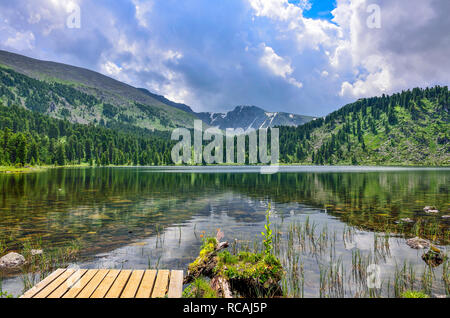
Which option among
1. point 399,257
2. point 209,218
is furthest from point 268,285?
point 209,218

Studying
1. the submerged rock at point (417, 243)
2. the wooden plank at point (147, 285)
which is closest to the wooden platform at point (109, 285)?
the wooden plank at point (147, 285)

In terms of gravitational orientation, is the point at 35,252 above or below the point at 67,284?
below

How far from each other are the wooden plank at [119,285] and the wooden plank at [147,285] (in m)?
0.69

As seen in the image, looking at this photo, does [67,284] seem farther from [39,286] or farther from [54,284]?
[39,286]

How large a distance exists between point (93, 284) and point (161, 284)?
2.71 meters

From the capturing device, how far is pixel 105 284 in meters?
10.7

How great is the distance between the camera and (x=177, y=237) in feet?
77.2

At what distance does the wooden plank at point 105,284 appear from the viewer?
32.5 feet

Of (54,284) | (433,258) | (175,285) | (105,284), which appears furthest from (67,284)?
(433,258)

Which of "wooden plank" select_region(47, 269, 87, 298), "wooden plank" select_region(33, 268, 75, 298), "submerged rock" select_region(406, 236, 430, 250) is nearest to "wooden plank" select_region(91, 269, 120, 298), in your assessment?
"wooden plank" select_region(47, 269, 87, 298)

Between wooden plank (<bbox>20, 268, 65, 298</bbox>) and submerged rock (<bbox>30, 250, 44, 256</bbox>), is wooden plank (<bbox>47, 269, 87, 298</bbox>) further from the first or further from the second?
submerged rock (<bbox>30, 250, 44, 256</bbox>)

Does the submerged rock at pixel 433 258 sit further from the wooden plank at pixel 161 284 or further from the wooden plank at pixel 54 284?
the wooden plank at pixel 54 284

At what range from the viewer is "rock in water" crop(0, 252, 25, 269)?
53.0 feet

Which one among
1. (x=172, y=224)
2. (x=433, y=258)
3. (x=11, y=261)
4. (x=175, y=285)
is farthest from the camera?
(x=172, y=224)
